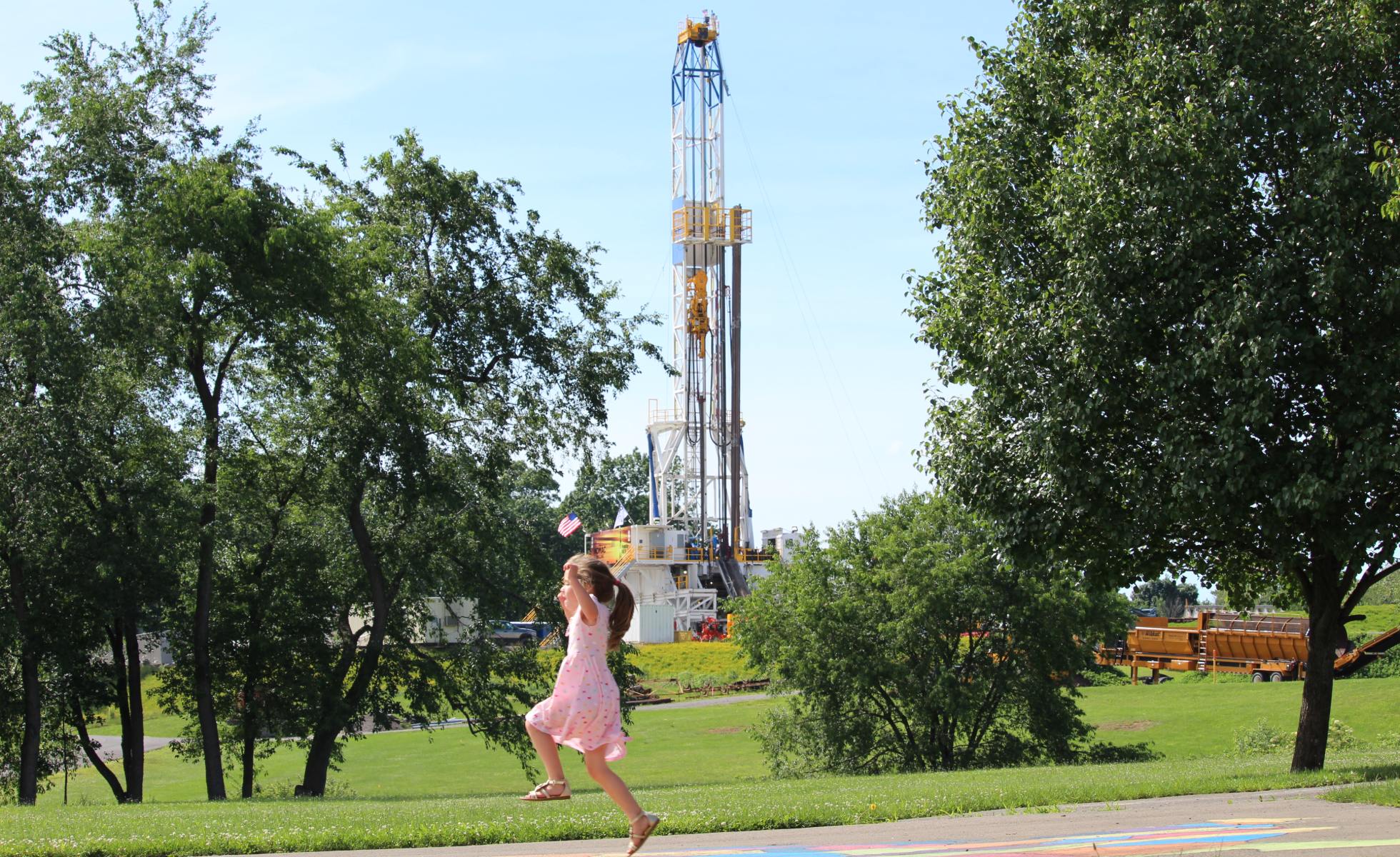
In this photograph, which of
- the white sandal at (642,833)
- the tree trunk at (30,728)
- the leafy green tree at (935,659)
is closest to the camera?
the white sandal at (642,833)

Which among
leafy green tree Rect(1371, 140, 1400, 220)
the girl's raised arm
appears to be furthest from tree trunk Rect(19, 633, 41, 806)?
leafy green tree Rect(1371, 140, 1400, 220)

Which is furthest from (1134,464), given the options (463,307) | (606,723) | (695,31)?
(695,31)

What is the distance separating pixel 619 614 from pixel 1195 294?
945 cm

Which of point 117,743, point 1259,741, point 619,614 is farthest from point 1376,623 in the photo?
point 619,614

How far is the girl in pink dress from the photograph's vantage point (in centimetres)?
766

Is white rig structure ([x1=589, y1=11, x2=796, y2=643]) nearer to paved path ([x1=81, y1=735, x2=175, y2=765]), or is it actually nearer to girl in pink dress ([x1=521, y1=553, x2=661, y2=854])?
paved path ([x1=81, y1=735, x2=175, y2=765])

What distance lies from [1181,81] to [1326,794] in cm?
794

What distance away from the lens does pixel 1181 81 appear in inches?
573

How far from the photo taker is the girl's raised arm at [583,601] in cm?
768

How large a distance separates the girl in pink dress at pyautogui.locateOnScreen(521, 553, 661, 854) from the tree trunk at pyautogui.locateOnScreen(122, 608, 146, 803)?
1782 centimetres

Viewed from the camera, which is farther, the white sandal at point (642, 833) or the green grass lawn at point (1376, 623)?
the green grass lawn at point (1376, 623)

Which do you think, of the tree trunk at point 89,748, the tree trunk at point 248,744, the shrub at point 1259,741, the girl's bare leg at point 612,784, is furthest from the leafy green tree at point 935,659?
the girl's bare leg at point 612,784

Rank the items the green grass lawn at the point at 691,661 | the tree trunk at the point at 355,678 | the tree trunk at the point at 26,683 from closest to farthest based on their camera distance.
Answer: the tree trunk at the point at 26,683, the tree trunk at the point at 355,678, the green grass lawn at the point at 691,661

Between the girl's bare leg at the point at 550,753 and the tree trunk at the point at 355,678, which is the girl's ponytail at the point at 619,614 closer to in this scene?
the girl's bare leg at the point at 550,753
